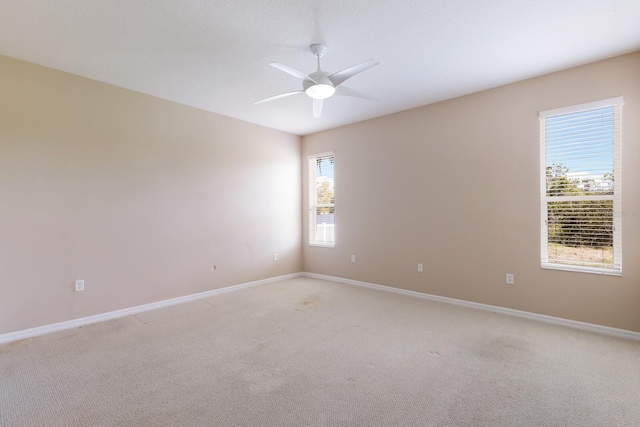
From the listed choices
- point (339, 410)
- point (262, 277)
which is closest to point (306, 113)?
point (262, 277)

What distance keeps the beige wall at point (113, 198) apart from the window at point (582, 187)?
3991mm

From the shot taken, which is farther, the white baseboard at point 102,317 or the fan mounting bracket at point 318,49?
the white baseboard at point 102,317

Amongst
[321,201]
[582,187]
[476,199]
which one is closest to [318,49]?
[476,199]

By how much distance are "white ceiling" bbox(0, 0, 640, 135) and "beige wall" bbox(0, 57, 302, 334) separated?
1.48ft

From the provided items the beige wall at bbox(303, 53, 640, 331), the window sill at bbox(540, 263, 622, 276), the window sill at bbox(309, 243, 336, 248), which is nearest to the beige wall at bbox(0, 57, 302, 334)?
the window sill at bbox(309, 243, 336, 248)

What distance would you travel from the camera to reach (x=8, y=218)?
2.90 m

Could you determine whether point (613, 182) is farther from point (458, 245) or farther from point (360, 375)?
point (360, 375)

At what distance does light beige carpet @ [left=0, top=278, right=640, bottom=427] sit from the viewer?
70.8 inches

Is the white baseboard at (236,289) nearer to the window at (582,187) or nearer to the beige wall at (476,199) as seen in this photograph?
the beige wall at (476,199)

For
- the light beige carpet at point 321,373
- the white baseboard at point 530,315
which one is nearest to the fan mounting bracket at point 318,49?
the light beige carpet at point 321,373

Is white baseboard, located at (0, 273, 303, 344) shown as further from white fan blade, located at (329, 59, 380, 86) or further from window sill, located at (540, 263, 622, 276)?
window sill, located at (540, 263, 622, 276)

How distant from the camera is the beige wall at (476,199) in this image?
2951 mm

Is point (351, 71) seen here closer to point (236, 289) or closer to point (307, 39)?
point (307, 39)

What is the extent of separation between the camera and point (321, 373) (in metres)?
2.26
